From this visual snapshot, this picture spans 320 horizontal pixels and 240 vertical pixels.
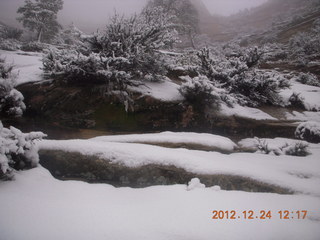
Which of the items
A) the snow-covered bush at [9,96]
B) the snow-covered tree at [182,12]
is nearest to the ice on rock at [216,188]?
the snow-covered bush at [9,96]

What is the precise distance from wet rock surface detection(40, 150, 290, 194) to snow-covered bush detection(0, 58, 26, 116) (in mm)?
1638

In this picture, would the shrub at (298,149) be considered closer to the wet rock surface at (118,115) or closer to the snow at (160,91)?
the wet rock surface at (118,115)

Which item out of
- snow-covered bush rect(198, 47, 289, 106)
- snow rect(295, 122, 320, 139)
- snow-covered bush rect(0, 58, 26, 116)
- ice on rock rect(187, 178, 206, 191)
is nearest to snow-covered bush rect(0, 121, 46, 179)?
snow-covered bush rect(0, 58, 26, 116)

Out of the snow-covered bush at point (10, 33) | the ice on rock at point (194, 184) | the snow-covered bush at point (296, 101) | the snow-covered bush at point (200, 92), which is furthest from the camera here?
the snow-covered bush at point (10, 33)

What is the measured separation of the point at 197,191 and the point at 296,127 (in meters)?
3.17

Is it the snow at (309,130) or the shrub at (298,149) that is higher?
the snow at (309,130)

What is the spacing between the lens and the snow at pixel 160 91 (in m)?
4.32

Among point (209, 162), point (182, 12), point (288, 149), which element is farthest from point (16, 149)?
point (182, 12)

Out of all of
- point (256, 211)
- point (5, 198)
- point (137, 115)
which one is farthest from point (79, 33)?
point (256, 211)

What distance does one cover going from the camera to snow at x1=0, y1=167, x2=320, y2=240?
61.3 inches

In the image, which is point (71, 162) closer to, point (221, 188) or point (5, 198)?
point (5, 198)

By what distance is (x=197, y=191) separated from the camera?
2225 mm

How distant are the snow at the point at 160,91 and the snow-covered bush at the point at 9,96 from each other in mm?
2109

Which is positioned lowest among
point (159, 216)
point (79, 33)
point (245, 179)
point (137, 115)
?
point (159, 216)
